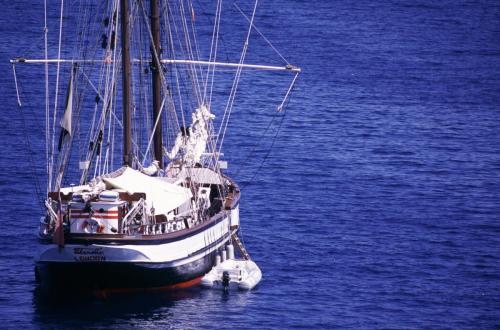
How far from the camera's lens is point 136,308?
383 feet

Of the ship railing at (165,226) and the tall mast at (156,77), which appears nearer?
the ship railing at (165,226)

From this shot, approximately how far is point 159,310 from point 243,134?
221 feet

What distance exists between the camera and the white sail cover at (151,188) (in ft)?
392

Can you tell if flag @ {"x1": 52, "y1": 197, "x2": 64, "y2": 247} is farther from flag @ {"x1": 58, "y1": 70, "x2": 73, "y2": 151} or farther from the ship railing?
flag @ {"x1": 58, "y1": 70, "x2": 73, "y2": 151}

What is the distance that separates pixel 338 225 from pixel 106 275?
33265mm

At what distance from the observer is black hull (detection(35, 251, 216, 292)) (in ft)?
380

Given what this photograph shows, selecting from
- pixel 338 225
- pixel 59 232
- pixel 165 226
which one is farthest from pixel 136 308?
pixel 338 225

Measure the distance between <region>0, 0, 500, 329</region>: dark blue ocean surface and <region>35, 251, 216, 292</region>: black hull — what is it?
1086 mm

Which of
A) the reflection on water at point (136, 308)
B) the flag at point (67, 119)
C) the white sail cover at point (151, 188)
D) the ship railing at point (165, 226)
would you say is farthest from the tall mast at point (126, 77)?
the reflection on water at point (136, 308)

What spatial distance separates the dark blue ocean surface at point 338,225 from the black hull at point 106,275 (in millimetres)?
1086

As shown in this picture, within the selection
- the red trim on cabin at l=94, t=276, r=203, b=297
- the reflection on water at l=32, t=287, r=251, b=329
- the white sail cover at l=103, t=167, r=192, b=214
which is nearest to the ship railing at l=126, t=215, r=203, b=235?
the white sail cover at l=103, t=167, r=192, b=214

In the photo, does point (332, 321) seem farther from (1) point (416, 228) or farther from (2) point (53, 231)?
(1) point (416, 228)

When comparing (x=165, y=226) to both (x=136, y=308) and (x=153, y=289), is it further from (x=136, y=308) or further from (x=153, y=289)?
(x=136, y=308)

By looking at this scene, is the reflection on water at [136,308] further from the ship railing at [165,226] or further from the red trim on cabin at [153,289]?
the ship railing at [165,226]
